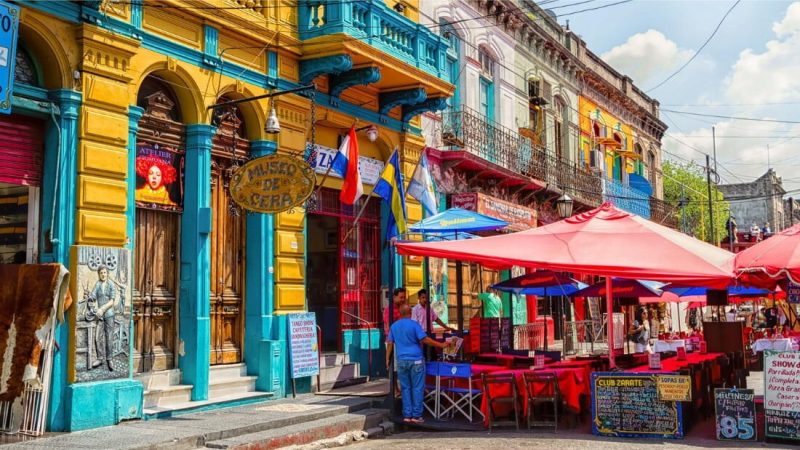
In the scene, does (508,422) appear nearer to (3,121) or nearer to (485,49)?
(3,121)

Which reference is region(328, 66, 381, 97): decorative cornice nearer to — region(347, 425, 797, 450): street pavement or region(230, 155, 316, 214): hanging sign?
region(230, 155, 316, 214): hanging sign

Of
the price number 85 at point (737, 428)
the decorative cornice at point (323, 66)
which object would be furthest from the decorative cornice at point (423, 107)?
the price number 85 at point (737, 428)

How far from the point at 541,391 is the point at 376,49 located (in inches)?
251

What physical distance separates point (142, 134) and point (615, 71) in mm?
25495

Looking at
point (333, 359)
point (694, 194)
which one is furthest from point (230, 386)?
point (694, 194)

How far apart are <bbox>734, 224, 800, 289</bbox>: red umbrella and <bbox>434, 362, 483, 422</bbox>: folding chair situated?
387 centimetres

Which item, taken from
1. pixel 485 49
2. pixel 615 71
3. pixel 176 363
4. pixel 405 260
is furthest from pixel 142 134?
pixel 615 71

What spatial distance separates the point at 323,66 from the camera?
45.3ft

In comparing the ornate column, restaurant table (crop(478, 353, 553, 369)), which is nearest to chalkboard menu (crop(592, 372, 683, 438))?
restaurant table (crop(478, 353, 553, 369))

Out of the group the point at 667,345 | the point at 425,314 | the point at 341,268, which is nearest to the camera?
the point at 425,314

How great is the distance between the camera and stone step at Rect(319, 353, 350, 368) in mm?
14391

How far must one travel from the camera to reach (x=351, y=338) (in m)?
15.2

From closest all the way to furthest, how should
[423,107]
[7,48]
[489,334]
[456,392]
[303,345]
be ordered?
[7,48], [456,392], [303,345], [489,334], [423,107]

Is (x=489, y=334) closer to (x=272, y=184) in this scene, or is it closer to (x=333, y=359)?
(x=333, y=359)
